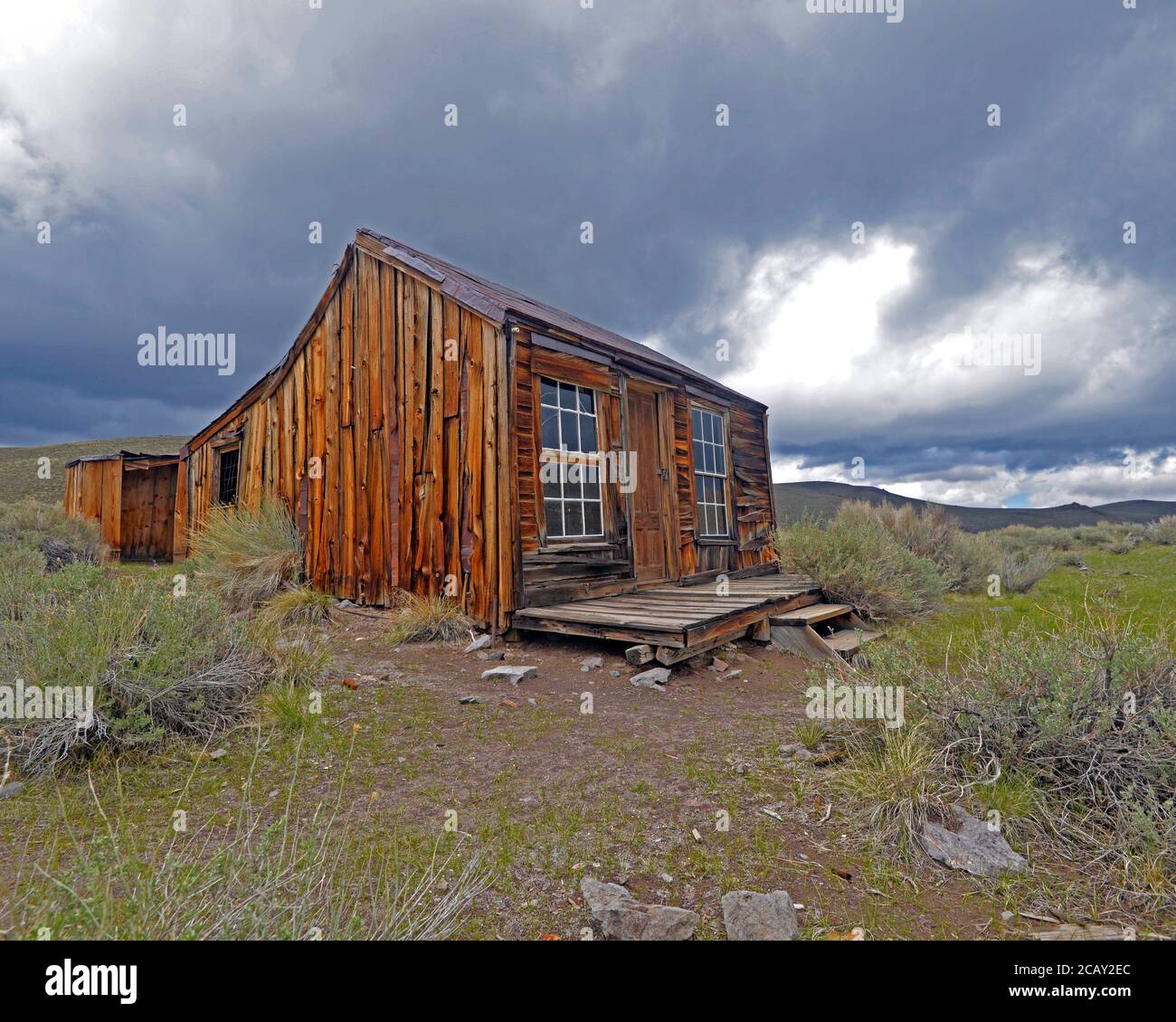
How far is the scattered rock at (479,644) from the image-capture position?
241 inches

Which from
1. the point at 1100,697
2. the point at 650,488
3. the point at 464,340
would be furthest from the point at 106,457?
the point at 1100,697

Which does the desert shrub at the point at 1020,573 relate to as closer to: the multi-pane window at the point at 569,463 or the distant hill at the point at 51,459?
the multi-pane window at the point at 569,463

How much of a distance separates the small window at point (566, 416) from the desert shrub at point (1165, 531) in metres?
18.6

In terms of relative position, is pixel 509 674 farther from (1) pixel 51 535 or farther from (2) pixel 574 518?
(1) pixel 51 535

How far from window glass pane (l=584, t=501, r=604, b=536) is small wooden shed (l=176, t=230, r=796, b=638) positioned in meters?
0.05

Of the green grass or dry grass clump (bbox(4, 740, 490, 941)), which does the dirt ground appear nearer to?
dry grass clump (bbox(4, 740, 490, 941))

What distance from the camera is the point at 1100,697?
111 inches

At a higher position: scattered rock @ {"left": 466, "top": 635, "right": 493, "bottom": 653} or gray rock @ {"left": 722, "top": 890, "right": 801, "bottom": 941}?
scattered rock @ {"left": 466, "top": 635, "right": 493, "bottom": 653}

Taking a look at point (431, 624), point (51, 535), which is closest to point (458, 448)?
point (431, 624)

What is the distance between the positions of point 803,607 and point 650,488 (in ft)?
8.44

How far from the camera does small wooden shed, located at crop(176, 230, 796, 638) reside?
6.70 metres

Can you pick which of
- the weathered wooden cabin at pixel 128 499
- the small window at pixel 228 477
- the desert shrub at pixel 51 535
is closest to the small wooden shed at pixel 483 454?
the small window at pixel 228 477

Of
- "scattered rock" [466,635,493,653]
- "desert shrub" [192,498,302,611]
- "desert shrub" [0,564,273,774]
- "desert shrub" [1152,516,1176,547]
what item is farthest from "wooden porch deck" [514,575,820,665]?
"desert shrub" [1152,516,1176,547]
